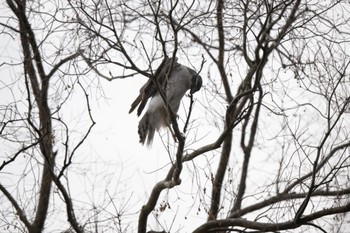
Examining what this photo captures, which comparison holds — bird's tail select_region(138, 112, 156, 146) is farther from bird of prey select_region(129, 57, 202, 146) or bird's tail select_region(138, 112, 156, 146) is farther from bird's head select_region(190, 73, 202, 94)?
bird's head select_region(190, 73, 202, 94)

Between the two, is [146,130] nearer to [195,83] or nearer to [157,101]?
[157,101]

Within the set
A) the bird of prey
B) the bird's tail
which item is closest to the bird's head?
the bird of prey

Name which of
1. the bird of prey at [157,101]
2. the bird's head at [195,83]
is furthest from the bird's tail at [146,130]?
the bird's head at [195,83]

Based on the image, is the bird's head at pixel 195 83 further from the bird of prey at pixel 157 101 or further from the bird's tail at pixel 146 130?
the bird's tail at pixel 146 130

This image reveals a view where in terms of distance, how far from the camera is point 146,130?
30.3 feet

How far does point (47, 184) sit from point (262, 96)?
3.13 m

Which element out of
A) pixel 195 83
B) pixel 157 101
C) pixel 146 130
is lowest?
pixel 195 83

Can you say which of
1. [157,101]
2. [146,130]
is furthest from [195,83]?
[146,130]

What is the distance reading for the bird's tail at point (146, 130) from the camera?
9211 millimetres

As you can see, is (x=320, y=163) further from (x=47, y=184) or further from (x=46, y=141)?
(x=47, y=184)

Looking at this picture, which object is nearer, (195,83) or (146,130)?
(195,83)

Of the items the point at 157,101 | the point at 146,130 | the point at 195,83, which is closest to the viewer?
the point at 195,83

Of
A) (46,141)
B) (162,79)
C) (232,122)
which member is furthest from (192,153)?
(46,141)

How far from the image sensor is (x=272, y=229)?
595 centimetres
